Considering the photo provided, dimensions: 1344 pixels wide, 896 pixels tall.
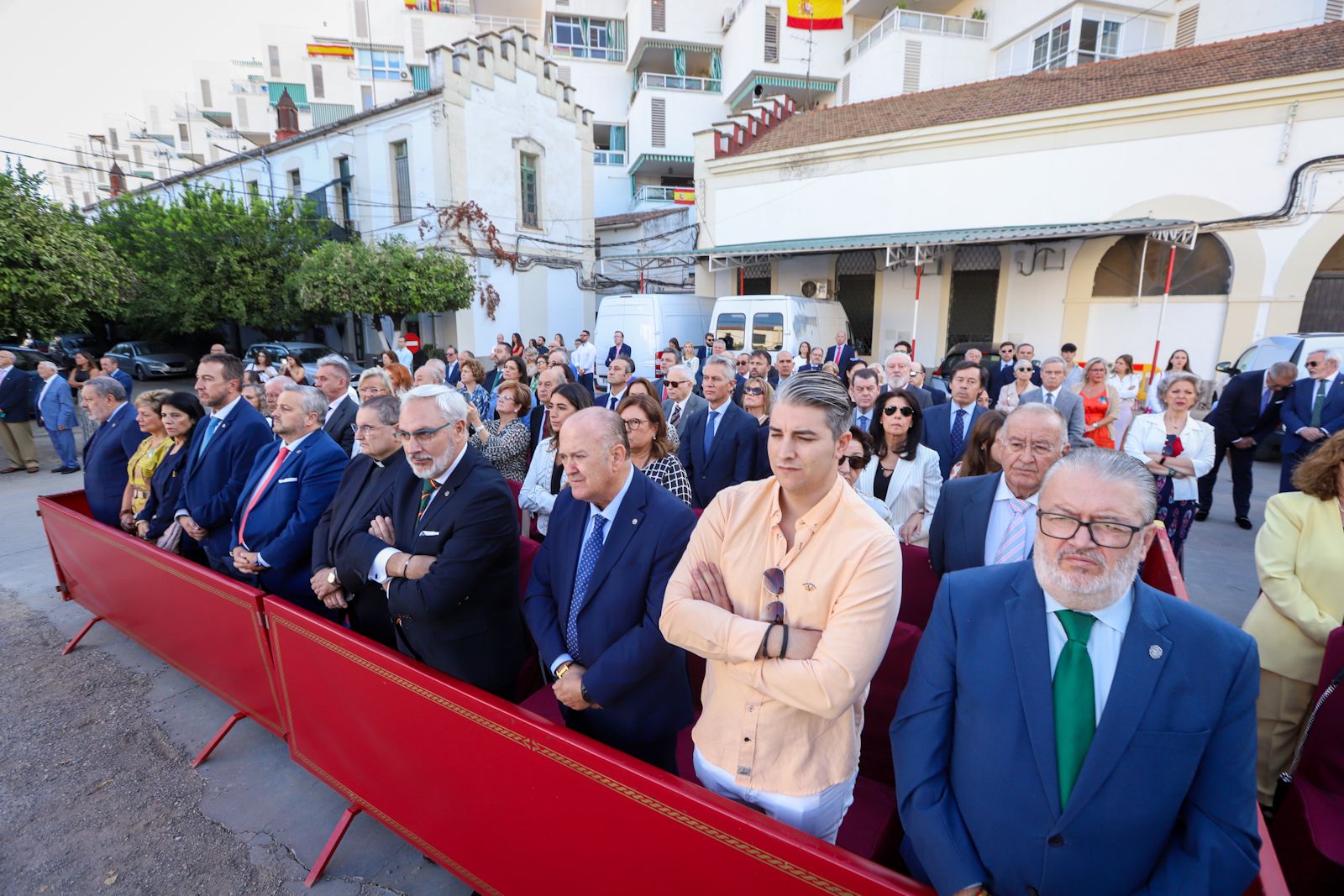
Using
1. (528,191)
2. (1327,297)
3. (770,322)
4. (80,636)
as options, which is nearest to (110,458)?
(80,636)

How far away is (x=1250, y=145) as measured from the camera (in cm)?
1173

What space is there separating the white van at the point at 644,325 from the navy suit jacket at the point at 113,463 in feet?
30.0

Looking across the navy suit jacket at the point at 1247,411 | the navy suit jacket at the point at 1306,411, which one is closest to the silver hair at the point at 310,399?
the navy suit jacket at the point at 1247,411

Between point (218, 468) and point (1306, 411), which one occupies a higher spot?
point (1306, 411)

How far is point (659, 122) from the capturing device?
28.3 metres

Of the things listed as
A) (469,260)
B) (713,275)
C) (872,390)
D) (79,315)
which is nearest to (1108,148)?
(713,275)

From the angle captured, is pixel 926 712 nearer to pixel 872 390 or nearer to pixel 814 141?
pixel 872 390

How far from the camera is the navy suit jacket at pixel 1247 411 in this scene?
649cm

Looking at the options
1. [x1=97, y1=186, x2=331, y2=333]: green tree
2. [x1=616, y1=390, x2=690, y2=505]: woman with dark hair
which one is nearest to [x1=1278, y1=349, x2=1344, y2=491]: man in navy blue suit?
[x1=616, y1=390, x2=690, y2=505]: woman with dark hair

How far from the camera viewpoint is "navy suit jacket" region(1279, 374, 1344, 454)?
5.96 m

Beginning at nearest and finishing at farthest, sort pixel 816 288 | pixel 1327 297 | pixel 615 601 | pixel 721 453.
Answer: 1. pixel 615 601
2. pixel 721 453
3. pixel 1327 297
4. pixel 816 288

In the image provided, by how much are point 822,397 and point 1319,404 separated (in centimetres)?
735

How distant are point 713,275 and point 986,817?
17999 mm

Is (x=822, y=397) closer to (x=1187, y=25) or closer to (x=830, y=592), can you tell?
(x=830, y=592)
